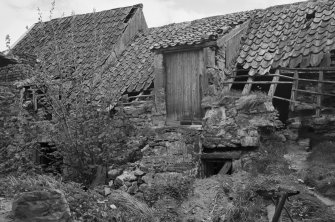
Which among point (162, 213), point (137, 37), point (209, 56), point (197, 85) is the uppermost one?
point (137, 37)

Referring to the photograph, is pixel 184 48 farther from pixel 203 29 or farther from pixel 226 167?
pixel 226 167

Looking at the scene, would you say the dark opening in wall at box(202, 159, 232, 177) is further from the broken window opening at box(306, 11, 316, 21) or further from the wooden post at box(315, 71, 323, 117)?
the broken window opening at box(306, 11, 316, 21)

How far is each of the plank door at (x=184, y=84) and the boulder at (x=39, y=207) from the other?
21.4ft

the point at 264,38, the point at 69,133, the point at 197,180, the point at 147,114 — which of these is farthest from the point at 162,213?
the point at 264,38

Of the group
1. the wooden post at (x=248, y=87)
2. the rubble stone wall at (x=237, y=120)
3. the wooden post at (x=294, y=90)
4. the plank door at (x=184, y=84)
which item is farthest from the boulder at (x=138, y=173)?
the wooden post at (x=294, y=90)

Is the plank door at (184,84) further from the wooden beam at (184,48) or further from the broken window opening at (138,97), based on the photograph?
the broken window opening at (138,97)

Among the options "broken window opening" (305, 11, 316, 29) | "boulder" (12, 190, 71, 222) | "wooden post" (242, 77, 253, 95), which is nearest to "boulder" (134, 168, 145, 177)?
"boulder" (12, 190, 71, 222)

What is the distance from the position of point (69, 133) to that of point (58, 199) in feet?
14.3

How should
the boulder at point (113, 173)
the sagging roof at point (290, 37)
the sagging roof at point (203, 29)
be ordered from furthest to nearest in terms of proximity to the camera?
the sagging roof at point (203, 29) < the sagging roof at point (290, 37) < the boulder at point (113, 173)

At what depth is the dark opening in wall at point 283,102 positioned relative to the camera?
39.9 feet

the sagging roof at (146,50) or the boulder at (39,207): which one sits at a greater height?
the sagging roof at (146,50)

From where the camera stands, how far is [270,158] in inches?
391

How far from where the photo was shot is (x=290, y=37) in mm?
12750

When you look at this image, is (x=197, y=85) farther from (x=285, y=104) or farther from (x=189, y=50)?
(x=285, y=104)
